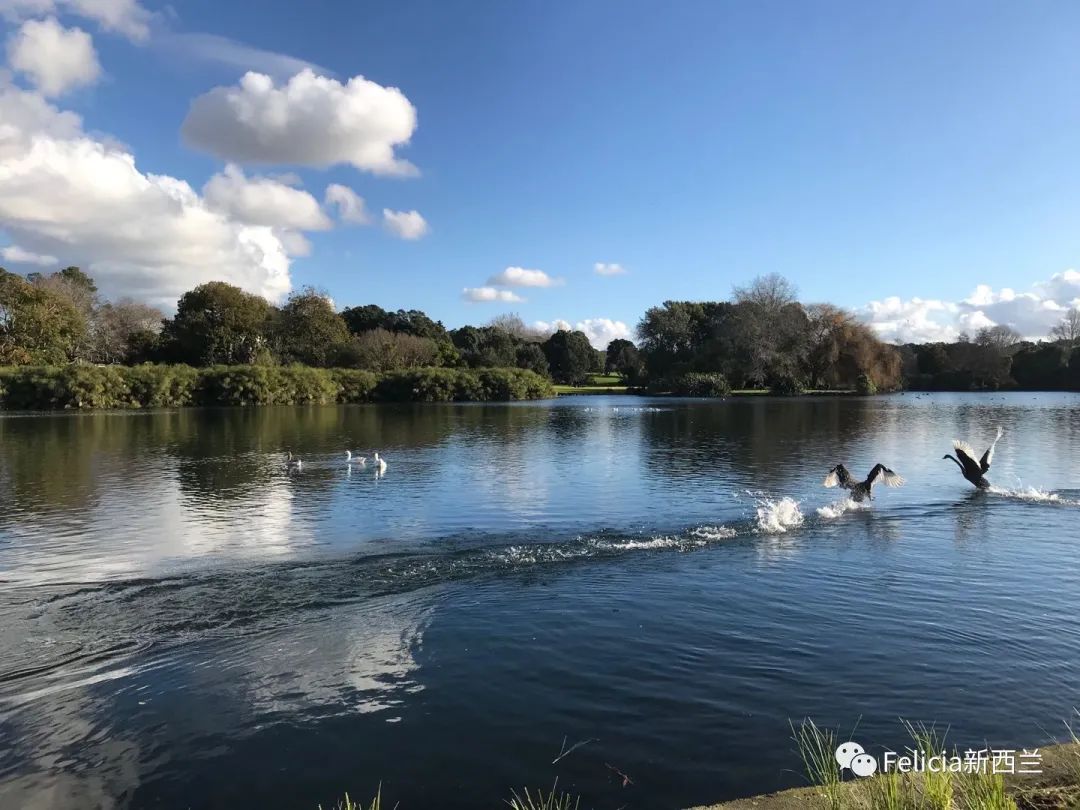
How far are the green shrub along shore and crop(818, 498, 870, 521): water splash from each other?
62.0m

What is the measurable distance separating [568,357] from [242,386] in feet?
207

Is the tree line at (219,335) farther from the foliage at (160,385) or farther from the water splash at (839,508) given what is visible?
the water splash at (839,508)

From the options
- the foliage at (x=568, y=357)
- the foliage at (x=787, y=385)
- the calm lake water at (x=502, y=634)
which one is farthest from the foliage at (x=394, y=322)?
the calm lake water at (x=502, y=634)

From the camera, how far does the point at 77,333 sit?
7281 centimetres

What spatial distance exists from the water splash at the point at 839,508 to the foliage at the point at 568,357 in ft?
342

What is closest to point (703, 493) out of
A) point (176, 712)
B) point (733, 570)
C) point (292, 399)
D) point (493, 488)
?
point (493, 488)

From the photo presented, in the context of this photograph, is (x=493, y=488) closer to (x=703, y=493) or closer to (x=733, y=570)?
(x=703, y=493)

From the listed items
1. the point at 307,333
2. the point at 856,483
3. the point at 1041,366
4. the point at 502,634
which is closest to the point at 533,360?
the point at 307,333

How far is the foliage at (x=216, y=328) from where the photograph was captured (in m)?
82.3

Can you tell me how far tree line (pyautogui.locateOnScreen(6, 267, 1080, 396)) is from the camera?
259 feet

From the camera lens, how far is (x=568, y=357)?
122 m

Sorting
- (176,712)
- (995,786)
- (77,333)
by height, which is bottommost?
(176,712)

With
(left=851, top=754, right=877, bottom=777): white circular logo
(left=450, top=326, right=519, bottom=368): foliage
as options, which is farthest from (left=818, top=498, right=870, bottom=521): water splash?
(left=450, top=326, right=519, bottom=368): foliage

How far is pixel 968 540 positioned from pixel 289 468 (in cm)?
2026
